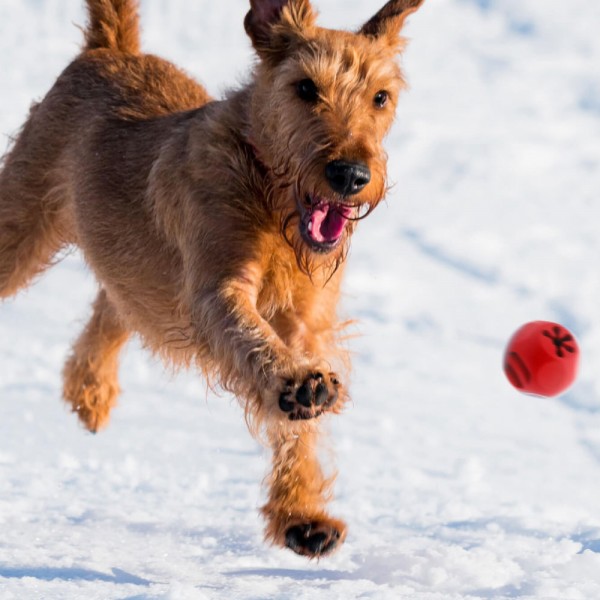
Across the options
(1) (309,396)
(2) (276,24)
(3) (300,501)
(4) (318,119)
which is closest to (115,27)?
(2) (276,24)

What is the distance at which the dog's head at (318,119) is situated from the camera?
10.4ft

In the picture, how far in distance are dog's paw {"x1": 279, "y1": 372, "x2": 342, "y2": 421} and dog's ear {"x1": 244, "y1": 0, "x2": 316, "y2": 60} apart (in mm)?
1240

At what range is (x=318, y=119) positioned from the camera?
3.26 metres

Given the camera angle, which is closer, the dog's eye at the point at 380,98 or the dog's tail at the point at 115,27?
the dog's eye at the point at 380,98

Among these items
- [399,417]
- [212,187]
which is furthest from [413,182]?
[212,187]

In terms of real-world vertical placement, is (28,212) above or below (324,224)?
above

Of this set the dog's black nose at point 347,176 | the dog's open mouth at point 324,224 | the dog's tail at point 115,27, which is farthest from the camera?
the dog's tail at point 115,27

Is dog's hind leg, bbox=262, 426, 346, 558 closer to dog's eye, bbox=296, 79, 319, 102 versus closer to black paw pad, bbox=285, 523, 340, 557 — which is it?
black paw pad, bbox=285, 523, 340, 557

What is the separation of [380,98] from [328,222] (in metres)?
0.48

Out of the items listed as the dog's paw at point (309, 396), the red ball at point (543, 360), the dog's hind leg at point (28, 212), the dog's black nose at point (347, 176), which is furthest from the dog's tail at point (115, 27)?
the dog's paw at point (309, 396)

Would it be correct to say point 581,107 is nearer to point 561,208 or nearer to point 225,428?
point 561,208

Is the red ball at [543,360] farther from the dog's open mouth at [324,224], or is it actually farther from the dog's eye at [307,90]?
the dog's eye at [307,90]

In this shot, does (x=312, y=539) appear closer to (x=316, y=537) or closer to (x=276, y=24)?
(x=316, y=537)

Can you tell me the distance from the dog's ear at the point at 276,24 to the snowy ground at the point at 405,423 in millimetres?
703
